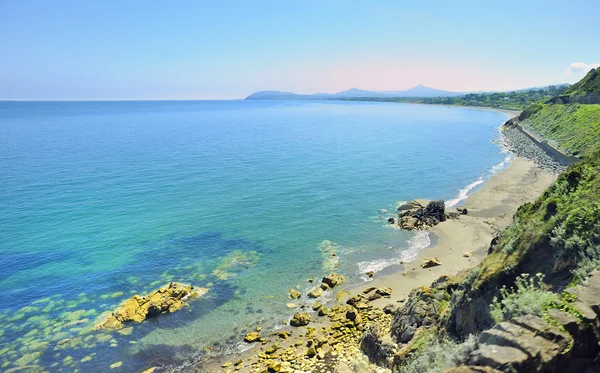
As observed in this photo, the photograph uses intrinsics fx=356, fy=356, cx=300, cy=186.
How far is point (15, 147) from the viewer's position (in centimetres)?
10169

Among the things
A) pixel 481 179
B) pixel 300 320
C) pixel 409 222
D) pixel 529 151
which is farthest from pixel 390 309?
pixel 529 151

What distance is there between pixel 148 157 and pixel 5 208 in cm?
3996

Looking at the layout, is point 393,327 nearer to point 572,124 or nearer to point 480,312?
point 480,312

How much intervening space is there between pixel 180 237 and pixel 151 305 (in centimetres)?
1498

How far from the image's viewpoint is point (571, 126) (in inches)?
3236

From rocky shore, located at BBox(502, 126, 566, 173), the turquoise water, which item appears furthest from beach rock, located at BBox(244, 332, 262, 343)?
rocky shore, located at BBox(502, 126, 566, 173)

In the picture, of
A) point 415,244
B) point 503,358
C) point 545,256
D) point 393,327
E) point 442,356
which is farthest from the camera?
point 415,244

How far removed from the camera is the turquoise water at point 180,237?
27203mm

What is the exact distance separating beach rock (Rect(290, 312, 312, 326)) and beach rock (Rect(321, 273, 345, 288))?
535 cm

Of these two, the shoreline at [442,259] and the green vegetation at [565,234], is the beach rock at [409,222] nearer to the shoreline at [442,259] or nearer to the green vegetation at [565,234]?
the shoreline at [442,259]

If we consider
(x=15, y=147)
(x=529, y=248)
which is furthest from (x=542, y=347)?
(x=15, y=147)

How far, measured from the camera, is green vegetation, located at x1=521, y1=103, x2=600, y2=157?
216 feet

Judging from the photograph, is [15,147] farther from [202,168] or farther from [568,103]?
[568,103]

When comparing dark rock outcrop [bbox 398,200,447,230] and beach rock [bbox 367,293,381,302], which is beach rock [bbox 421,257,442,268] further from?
dark rock outcrop [bbox 398,200,447,230]
